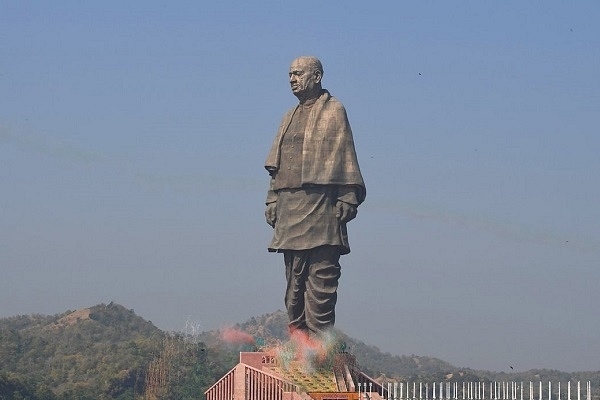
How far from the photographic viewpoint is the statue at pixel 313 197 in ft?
125

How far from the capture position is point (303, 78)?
3872cm

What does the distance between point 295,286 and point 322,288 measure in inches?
30.0

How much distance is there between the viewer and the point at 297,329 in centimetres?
3869

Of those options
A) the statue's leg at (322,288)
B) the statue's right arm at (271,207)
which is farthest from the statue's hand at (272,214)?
the statue's leg at (322,288)

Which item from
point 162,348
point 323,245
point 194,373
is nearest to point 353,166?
point 323,245

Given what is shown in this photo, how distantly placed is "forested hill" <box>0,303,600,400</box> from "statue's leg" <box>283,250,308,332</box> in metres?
0.87

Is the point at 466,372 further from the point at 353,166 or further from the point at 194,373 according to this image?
the point at 353,166

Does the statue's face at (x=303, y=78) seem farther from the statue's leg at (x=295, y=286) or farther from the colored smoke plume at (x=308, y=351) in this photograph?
the colored smoke plume at (x=308, y=351)

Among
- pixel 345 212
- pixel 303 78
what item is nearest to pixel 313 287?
pixel 345 212

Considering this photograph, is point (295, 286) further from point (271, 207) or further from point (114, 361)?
point (114, 361)

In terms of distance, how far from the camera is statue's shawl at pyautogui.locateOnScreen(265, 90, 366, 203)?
38.2m

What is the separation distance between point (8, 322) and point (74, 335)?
2364 cm

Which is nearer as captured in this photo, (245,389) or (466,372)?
(245,389)

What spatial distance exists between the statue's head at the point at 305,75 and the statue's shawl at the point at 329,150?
39 cm
